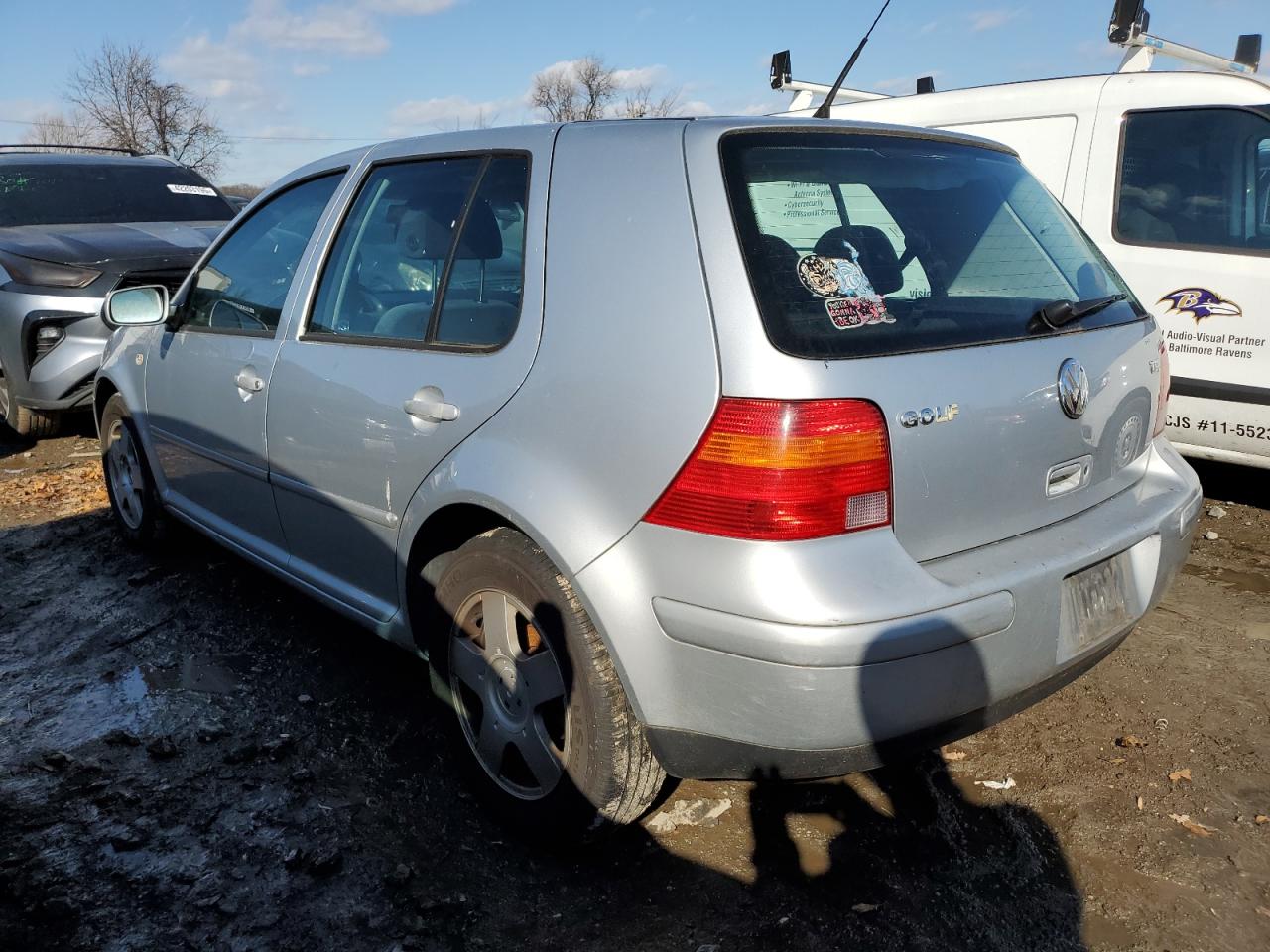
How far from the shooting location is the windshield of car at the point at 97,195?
7234 millimetres

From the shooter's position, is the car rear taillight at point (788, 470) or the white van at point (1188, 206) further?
the white van at point (1188, 206)

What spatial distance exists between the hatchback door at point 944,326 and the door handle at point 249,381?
1798mm

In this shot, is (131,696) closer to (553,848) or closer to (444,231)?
(553,848)

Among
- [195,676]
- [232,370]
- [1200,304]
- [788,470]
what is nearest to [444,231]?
[232,370]

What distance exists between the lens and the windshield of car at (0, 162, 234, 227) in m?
7.23

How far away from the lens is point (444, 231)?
112 inches

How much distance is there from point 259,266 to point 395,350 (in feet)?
3.68

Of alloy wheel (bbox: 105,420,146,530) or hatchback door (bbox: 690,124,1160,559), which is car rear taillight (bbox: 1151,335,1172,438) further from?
alloy wheel (bbox: 105,420,146,530)

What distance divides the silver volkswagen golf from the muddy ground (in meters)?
0.26

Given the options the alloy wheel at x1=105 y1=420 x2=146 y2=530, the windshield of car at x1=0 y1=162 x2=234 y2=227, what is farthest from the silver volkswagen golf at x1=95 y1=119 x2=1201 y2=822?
the windshield of car at x1=0 y1=162 x2=234 y2=227

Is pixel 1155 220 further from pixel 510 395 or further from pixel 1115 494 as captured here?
pixel 510 395

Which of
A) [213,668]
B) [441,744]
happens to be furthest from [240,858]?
[213,668]

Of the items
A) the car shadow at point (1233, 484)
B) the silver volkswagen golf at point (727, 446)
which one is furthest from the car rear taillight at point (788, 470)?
the car shadow at point (1233, 484)

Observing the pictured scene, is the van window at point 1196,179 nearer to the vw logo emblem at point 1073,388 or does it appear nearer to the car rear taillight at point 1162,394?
the car rear taillight at point 1162,394
